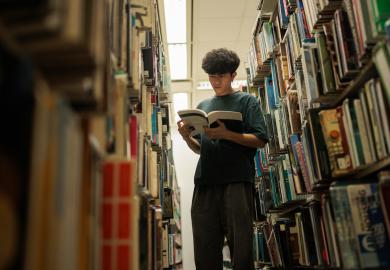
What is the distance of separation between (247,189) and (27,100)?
1.50 m

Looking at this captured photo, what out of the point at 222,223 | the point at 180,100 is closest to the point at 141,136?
the point at 222,223

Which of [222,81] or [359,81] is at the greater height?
[222,81]

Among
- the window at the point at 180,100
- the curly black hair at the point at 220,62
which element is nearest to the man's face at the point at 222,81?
the curly black hair at the point at 220,62

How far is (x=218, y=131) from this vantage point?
181 cm

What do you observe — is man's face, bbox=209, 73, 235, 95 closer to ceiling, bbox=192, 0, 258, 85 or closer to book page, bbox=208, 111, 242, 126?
book page, bbox=208, 111, 242, 126

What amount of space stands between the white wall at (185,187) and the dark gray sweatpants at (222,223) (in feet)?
14.2

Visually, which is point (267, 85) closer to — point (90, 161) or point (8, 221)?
point (90, 161)

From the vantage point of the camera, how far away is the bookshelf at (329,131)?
4.15 ft

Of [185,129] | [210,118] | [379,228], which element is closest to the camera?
[379,228]

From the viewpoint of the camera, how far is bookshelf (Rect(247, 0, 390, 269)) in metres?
1.26

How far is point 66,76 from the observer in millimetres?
533

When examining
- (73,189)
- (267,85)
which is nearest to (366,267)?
(73,189)

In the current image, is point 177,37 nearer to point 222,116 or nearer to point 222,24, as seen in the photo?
point 222,24

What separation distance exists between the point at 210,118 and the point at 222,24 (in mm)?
2672
